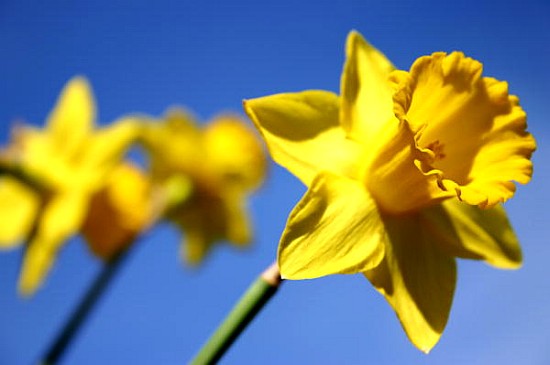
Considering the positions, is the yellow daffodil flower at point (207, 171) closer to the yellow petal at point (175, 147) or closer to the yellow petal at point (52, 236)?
the yellow petal at point (175, 147)

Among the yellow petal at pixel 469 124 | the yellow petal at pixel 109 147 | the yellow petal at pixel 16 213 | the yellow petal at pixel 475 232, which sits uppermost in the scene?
the yellow petal at pixel 469 124

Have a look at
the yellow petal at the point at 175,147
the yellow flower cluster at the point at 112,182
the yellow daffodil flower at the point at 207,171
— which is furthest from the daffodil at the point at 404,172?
the yellow petal at the point at 175,147

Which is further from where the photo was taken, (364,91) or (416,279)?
(364,91)

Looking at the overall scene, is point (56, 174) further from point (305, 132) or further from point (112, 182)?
point (305, 132)

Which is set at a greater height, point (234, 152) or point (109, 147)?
point (234, 152)

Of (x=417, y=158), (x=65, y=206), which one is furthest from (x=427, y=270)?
(x=65, y=206)

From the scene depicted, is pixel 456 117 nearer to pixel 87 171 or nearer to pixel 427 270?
pixel 427 270

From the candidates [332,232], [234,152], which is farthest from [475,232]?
[234,152]
